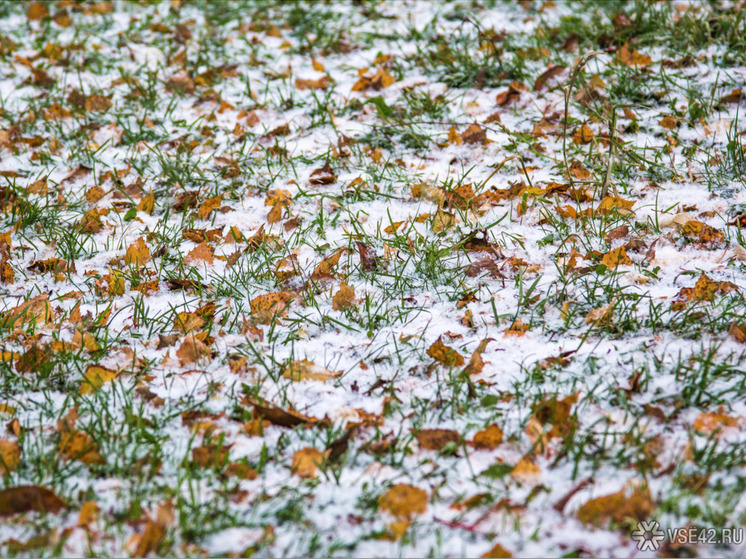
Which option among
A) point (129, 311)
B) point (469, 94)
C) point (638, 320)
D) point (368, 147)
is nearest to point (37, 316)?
point (129, 311)

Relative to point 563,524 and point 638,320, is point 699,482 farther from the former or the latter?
point 638,320

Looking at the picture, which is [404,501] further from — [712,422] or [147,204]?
[147,204]

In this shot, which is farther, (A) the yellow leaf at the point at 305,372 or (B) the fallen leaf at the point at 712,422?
(A) the yellow leaf at the point at 305,372

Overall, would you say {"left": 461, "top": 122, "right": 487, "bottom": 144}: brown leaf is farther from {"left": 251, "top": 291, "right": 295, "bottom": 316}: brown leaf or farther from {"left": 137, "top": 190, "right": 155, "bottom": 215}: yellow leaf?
{"left": 137, "top": 190, "right": 155, "bottom": 215}: yellow leaf

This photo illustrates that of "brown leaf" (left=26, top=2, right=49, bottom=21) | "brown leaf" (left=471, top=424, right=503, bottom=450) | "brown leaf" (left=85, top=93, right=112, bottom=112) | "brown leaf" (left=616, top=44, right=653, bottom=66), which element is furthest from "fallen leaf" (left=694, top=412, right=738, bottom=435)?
"brown leaf" (left=26, top=2, right=49, bottom=21)

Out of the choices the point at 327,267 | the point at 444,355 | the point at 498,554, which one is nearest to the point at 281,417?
the point at 444,355

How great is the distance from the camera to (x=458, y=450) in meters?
1.64

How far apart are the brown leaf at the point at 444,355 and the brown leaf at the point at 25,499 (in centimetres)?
111

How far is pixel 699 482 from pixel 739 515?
103mm

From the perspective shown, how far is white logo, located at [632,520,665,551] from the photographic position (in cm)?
136

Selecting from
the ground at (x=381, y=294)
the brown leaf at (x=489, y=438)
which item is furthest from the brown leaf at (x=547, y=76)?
the brown leaf at (x=489, y=438)

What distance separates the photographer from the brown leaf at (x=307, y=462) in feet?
5.16

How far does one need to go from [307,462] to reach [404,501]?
0.28 m

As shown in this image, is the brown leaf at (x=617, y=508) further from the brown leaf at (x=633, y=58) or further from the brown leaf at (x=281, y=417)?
the brown leaf at (x=633, y=58)
